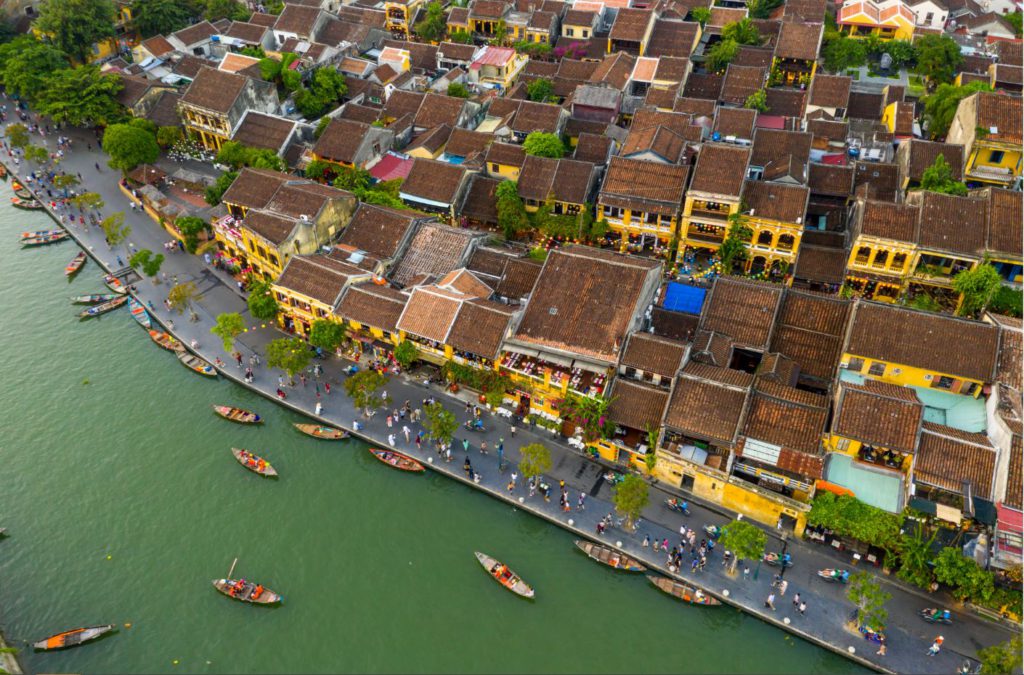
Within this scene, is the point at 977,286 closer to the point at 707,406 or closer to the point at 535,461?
the point at 707,406

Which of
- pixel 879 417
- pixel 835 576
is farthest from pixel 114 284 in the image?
pixel 879 417

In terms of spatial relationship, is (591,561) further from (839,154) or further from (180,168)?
(180,168)

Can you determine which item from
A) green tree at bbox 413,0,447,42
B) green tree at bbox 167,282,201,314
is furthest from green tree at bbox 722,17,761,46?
green tree at bbox 167,282,201,314

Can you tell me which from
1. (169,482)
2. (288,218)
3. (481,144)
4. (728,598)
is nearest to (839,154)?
(481,144)

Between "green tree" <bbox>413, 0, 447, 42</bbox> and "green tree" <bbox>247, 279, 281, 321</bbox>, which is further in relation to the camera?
"green tree" <bbox>413, 0, 447, 42</bbox>

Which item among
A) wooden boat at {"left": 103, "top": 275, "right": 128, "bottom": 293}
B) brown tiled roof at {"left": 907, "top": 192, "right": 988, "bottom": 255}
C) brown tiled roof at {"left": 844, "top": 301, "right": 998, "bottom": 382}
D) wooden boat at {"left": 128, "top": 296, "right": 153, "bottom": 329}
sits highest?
brown tiled roof at {"left": 907, "top": 192, "right": 988, "bottom": 255}

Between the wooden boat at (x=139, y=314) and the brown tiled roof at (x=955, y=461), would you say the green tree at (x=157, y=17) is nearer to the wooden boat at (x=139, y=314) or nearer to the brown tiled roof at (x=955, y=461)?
the wooden boat at (x=139, y=314)

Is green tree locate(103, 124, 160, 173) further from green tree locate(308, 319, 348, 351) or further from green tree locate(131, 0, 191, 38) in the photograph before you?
green tree locate(131, 0, 191, 38)

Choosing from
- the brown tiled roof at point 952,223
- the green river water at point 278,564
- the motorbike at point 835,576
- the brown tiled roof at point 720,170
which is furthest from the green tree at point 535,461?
the brown tiled roof at point 952,223
